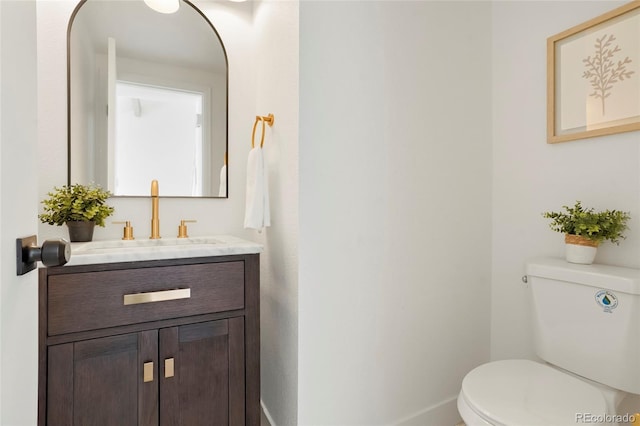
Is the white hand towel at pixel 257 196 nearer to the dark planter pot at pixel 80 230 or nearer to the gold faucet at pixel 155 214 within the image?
the gold faucet at pixel 155 214

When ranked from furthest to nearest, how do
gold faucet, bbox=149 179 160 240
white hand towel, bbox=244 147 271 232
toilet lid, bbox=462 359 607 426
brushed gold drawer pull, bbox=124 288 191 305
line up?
1. gold faucet, bbox=149 179 160 240
2. white hand towel, bbox=244 147 271 232
3. brushed gold drawer pull, bbox=124 288 191 305
4. toilet lid, bbox=462 359 607 426

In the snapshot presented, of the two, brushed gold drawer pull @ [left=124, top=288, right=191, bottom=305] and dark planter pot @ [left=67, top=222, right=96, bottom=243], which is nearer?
brushed gold drawer pull @ [left=124, top=288, right=191, bottom=305]

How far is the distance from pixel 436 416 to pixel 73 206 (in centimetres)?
182

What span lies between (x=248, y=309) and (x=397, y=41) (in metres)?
1.28

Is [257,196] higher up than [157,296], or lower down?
higher up

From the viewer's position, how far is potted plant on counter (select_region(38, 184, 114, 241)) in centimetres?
126

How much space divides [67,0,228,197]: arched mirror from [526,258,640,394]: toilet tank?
1.51 metres

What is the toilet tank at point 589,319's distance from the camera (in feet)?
3.45

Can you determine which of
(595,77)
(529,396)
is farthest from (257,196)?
(595,77)

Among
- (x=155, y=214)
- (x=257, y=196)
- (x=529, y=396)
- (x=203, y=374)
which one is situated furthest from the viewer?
(x=155, y=214)

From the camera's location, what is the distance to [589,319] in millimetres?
1139

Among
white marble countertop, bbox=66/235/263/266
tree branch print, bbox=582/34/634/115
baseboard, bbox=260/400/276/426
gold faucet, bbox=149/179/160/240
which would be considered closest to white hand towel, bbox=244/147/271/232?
white marble countertop, bbox=66/235/263/266

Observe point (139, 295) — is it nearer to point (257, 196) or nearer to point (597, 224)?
point (257, 196)

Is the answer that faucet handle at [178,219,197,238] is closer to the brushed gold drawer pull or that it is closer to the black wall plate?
the brushed gold drawer pull
